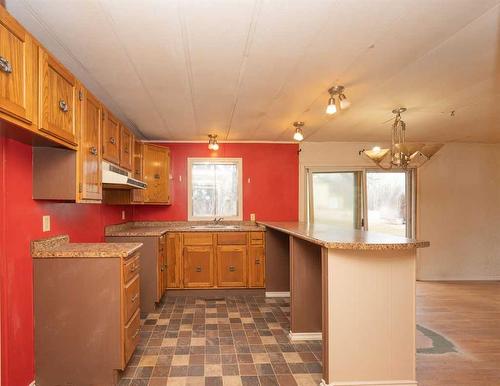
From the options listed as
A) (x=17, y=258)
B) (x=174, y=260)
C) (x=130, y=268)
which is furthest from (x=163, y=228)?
(x=17, y=258)

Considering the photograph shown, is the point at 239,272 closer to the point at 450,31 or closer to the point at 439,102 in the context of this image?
the point at 439,102

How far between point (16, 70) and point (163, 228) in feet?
10.6

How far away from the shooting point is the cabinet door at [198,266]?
4.31 meters

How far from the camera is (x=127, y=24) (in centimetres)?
179

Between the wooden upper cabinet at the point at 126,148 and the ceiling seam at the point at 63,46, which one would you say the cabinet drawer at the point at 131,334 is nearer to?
the wooden upper cabinet at the point at 126,148

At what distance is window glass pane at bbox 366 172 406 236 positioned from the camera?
5.42 m

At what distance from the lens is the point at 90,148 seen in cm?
234

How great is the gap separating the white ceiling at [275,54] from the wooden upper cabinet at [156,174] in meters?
0.86

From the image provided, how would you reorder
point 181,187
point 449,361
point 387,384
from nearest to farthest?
point 387,384, point 449,361, point 181,187

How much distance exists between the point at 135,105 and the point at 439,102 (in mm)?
3088

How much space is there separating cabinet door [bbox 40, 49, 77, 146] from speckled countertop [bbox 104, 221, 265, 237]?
1867 millimetres

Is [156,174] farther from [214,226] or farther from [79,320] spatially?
[79,320]

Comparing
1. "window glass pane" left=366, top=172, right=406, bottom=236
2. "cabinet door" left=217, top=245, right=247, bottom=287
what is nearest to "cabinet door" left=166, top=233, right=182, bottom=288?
"cabinet door" left=217, top=245, right=247, bottom=287

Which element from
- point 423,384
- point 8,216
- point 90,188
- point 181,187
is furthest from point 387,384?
point 181,187
